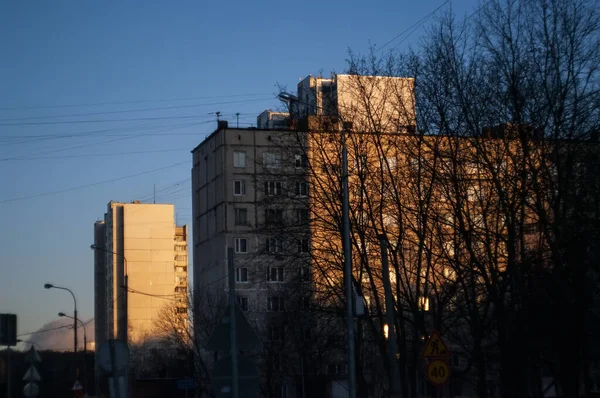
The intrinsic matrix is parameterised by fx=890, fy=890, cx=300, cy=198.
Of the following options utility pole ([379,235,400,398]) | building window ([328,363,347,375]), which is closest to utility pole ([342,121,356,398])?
utility pole ([379,235,400,398])

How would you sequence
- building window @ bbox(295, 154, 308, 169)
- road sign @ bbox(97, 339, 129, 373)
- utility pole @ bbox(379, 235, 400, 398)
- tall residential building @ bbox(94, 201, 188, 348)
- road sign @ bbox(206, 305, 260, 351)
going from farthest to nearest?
tall residential building @ bbox(94, 201, 188, 348)
building window @ bbox(295, 154, 308, 169)
utility pole @ bbox(379, 235, 400, 398)
road sign @ bbox(206, 305, 260, 351)
road sign @ bbox(97, 339, 129, 373)

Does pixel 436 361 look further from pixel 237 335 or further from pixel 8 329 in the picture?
pixel 8 329

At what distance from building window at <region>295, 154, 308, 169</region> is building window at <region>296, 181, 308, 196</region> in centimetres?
63

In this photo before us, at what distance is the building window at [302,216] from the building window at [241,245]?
36.9 metres

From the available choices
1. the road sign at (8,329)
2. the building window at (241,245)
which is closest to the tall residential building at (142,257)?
the building window at (241,245)

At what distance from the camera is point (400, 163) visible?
101ft

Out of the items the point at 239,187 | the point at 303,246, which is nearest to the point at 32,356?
the point at 303,246

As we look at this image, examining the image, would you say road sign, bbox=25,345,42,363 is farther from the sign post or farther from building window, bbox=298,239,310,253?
building window, bbox=298,239,310,253

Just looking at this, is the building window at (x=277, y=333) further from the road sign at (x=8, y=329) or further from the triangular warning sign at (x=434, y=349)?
the triangular warning sign at (x=434, y=349)

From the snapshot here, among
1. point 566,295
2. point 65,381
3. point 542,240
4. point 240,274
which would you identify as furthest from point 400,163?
point 65,381

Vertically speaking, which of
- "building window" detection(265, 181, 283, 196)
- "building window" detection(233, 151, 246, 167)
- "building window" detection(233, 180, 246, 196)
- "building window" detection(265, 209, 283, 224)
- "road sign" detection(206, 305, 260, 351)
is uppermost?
"building window" detection(233, 151, 246, 167)

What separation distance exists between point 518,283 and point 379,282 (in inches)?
509

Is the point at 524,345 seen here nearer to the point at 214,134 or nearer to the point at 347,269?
the point at 347,269

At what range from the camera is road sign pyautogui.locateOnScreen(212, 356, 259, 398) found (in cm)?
1331
